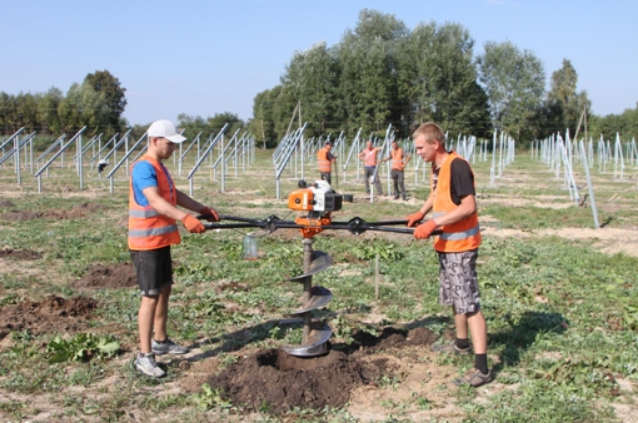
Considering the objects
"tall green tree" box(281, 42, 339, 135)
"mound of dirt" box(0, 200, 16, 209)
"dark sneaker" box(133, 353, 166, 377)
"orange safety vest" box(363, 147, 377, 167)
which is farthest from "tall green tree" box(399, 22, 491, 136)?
"dark sneaker" box(133, 353, 166, 377)

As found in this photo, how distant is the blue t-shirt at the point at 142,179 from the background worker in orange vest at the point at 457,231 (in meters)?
1.90

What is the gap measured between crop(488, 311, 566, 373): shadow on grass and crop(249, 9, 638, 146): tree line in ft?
162

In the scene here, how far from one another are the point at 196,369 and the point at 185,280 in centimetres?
290

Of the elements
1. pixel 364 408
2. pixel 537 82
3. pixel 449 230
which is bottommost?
pixel 364 408

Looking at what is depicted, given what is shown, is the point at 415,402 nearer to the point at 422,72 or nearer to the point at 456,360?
the point at 456,360

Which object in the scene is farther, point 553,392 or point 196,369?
point 196,369

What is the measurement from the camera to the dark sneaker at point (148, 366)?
4613 millimetres

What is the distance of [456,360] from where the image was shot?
16.2 ft

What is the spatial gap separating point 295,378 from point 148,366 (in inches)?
43.1

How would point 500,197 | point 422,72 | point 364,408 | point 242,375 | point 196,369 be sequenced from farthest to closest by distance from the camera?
point 422,72 → point 500,197 → point 196,369 → point 242,375 → point 364,408

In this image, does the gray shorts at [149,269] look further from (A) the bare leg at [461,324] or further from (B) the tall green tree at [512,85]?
(B) the tall green tree at [512,85]

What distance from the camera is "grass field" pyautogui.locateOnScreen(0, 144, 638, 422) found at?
13.7 feet

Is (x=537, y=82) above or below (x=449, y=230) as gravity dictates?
above

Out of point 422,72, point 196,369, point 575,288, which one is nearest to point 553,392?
point 196,369
